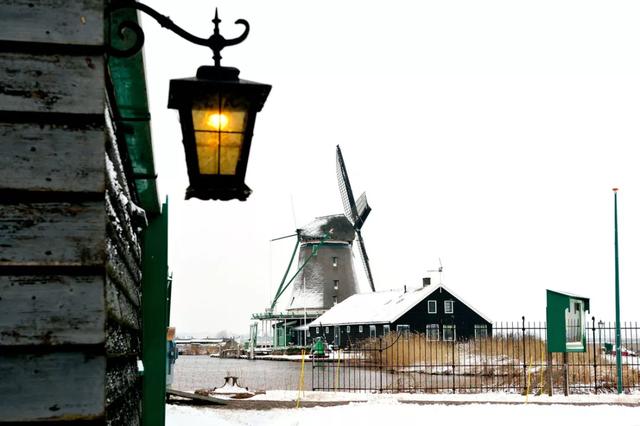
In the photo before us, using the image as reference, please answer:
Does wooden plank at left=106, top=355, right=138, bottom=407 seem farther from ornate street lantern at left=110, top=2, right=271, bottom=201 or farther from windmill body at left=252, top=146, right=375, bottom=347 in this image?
windmill body at left=252, top=146, right=375, bottom=347

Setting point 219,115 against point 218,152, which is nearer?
point 219,115

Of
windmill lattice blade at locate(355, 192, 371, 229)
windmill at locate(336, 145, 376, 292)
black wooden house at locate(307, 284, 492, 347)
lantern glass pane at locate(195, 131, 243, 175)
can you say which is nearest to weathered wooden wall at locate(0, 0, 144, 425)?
lantern glass pane at locate(195, 131, 243, 175)

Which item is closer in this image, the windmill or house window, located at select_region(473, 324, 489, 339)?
house window, located at select_region(473, 324, 489, 339)

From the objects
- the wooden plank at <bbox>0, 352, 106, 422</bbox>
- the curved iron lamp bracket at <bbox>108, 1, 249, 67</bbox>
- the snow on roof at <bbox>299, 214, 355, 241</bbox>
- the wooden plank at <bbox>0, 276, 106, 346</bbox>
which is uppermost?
the snow on roof at <bbox>299, 214, 355, 241</bbox>

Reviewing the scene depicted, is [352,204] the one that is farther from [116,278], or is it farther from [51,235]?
[51,235]

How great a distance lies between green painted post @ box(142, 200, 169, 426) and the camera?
555 centimetres

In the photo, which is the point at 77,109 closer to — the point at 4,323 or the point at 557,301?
the point at 4,323

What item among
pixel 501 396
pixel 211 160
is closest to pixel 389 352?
pixel 501 396

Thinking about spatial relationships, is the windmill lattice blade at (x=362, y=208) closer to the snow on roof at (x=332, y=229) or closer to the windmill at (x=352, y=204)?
the windmill at (x=352, y=204)

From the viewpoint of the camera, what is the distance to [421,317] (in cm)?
4700

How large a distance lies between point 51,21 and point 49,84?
0.16 metres

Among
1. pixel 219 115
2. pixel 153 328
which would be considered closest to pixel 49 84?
pixel 219 115

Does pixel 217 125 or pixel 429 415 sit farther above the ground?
pixel 217 125

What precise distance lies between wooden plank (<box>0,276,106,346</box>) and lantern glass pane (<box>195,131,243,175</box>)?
1.30 meters
